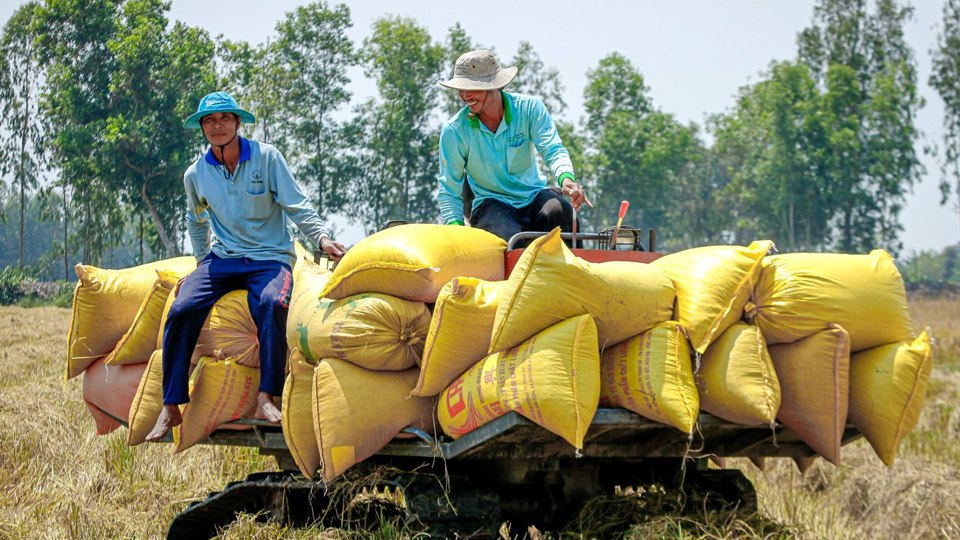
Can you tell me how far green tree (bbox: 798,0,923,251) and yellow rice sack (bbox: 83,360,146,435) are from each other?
4389cm

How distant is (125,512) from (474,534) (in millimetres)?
2265

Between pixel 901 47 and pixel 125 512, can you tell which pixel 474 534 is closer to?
pixel 125 512

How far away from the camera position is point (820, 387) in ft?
13.5

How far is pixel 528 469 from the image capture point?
4.74 meters

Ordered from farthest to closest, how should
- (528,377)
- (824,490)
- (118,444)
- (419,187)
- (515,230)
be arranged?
(419,187), (824,490), (118,444), (515,230), (528,377)

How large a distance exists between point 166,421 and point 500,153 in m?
2.09

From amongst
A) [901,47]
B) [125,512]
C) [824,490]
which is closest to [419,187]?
[901,47]

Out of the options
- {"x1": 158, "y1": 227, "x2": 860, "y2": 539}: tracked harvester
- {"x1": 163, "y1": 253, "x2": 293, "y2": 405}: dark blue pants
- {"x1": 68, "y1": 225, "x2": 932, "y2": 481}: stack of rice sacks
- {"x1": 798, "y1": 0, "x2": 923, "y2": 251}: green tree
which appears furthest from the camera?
{"x1": 798, "y1": 0, "x2": 923, "y2": 251}: green tree

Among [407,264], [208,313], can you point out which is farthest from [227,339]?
A: [407,264]

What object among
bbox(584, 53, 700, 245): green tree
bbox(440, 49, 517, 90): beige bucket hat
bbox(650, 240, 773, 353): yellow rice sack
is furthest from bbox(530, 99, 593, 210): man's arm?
bbox(584, 53, 700, 245): green tree

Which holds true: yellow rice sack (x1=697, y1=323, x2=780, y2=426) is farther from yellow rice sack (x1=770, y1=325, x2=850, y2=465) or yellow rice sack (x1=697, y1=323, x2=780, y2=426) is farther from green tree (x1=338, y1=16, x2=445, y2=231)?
green tree (x1=338, y1=16, x2=445, y2=231)

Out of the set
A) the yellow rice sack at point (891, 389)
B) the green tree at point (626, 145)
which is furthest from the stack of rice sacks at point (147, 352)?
the green tree at point (626, 145)

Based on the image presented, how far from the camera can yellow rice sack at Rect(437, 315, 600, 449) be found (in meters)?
3.94

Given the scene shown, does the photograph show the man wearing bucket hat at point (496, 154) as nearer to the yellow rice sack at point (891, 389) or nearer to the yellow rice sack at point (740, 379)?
the yellow rice sack at point (740, 379)
